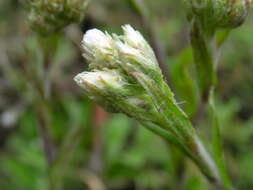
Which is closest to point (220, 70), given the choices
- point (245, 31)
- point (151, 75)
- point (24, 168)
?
point (245, 31)

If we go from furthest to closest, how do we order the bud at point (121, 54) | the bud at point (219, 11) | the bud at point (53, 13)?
1. the bud at point (53, 13)
2. the bud at point (219, 11)
3. the bud at point (121, 54)

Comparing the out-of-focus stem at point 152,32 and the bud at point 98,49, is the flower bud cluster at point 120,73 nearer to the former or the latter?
the bud at point 98,49

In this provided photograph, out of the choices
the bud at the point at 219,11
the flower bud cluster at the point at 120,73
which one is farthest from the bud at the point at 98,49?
the bud at the point at 219,11

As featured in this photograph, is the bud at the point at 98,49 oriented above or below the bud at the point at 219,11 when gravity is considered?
above

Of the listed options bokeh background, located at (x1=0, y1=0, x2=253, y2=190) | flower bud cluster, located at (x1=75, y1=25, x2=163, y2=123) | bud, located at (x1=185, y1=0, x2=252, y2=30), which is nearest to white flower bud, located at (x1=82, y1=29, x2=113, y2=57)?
flower bud cluster, located at (x1=75, y1=25, x2=163, y2=123)

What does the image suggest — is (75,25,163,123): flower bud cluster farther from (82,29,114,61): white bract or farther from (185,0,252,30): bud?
(185,0,252,30): bud

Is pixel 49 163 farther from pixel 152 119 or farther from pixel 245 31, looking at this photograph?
pixel 245 31

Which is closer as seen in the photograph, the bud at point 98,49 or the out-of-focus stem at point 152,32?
the bud at point 98,49
